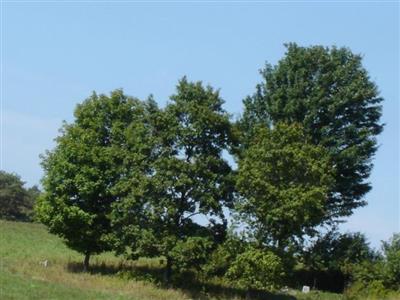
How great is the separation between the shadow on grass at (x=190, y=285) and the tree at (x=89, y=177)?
1.93m

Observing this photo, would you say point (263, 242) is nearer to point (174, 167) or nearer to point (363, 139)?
point (174, 167)

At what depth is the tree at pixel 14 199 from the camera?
88825 millimetres

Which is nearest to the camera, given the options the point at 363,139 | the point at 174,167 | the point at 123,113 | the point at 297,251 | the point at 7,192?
the point at 174,167

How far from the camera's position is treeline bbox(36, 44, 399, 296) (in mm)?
32562

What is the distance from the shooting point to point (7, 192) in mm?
88500

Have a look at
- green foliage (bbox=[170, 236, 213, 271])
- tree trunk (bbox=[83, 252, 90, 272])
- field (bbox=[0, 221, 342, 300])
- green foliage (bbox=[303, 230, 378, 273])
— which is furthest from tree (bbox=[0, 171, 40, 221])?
green foliage (bbox=[170, 236, 213, 271])

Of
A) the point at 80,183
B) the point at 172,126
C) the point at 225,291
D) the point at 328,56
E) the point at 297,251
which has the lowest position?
the point at 225,291

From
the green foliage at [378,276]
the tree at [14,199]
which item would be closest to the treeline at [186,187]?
the green foliage at [378,276]

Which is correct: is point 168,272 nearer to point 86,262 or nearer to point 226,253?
point 226,253

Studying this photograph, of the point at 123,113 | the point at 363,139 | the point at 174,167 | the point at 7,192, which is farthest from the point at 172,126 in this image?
the point at 7,192

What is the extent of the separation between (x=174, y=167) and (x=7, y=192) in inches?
2430

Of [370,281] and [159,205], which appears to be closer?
[159,205]

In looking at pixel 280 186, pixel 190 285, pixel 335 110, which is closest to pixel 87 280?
pixel 190 285

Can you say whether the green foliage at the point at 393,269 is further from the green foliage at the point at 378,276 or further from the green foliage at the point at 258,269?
the green foliage at the point at 258,269
